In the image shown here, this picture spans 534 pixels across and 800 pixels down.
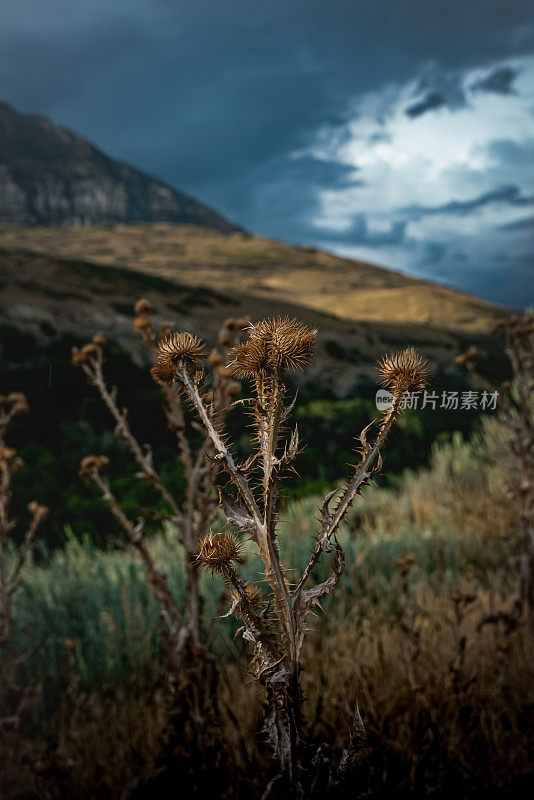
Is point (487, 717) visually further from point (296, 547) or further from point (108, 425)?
point (108, 425)

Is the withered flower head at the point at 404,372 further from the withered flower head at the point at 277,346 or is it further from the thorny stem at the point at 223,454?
the thorny stem at the point at 223,454

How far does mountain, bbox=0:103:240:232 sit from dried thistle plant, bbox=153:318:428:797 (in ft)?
530

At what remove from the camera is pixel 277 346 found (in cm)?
93

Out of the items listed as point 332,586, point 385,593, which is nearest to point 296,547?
point 385,593

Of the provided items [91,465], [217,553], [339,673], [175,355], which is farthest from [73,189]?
[217,553]

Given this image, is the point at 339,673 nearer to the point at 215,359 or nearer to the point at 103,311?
the point at 215,359

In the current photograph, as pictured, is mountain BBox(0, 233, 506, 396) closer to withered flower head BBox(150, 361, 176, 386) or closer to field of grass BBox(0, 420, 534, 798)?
field of grass BBox(0, 420, 534, 798)

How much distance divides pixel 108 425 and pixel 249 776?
506 centimetres

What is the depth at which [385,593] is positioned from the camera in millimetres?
4309

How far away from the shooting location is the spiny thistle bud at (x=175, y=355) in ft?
3.25

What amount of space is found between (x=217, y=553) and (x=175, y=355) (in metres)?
0.32

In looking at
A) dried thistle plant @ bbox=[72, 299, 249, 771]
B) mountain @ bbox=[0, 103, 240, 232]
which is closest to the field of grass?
dried thistle plant @ bbox=[72, 299, 249, 771]

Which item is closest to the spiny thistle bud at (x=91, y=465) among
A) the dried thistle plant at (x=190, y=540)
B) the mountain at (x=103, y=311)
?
the dried thistle plant at (x=190, y=540)

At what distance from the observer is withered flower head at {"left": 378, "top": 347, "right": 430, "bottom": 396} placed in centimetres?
96
